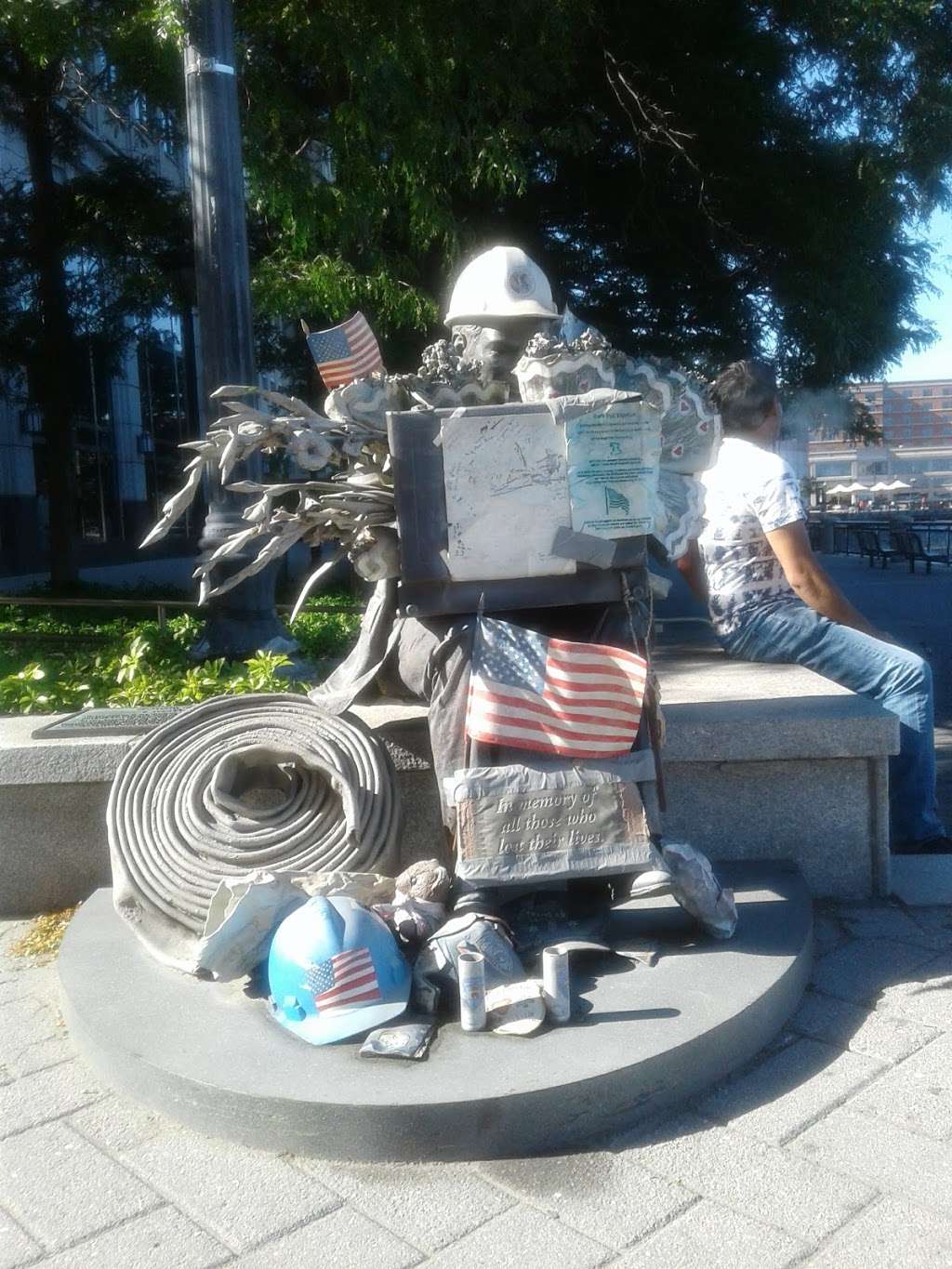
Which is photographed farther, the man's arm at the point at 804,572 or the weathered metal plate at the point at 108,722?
the man's arm at the point at 804,572

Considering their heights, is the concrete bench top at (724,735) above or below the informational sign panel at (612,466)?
below

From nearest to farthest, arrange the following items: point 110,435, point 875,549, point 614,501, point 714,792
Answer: point 614,501 < point 714,792 < point 875,549 < point 110,435

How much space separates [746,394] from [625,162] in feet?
26.7

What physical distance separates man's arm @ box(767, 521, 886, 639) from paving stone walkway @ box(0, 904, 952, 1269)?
1.90 meters

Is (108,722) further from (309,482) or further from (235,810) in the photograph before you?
(309,482)

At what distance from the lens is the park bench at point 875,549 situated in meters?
24.7

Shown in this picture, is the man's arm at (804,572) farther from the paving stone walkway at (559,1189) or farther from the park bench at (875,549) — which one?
the park bench at (875,549)

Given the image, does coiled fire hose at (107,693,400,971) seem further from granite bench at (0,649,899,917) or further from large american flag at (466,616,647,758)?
large american flag at (466,616,647,758)

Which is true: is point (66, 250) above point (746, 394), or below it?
above

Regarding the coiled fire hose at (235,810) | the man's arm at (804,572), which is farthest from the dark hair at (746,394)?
the coiled fire hose at (235,810)

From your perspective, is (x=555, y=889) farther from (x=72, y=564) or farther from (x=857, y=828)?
(x=72, y=564)

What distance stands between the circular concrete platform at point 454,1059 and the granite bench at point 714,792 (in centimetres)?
75

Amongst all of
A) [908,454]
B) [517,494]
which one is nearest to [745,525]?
[517,494]

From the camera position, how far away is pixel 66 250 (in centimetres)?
1306
